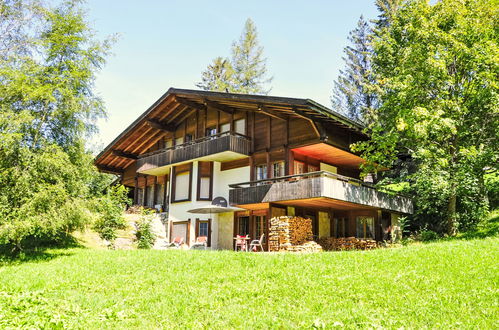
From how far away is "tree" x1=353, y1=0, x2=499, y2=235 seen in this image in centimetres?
1591

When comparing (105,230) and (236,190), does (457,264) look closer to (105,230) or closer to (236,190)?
(236,190)

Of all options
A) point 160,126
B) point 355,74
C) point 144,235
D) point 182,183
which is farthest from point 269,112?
point 355,74

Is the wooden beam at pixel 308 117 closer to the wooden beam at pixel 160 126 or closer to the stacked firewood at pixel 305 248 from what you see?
the stacked firewood at pixel 305 248

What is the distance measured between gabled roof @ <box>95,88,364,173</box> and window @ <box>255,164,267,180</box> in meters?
2.93

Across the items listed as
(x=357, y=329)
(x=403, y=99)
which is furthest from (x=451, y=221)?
(x=357, y=329)

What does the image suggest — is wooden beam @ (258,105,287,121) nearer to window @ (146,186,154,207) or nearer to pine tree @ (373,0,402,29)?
window @ (146,186,154,207)

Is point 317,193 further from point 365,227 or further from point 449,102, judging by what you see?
point 449,102

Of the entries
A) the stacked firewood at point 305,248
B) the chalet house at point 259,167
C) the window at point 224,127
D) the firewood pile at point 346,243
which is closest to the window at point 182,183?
the chalet house at point 259,167

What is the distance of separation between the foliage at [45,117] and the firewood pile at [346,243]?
1061 centimetres

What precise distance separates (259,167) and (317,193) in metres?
5.58

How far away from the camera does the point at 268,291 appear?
9094mm

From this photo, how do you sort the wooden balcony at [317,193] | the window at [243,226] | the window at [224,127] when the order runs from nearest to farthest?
the wooden balcony at [317,193] < the window at [243,226] < the window at [224,127]

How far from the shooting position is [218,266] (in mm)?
11633

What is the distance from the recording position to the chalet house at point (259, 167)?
724 inches
